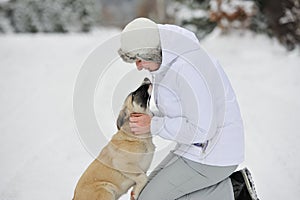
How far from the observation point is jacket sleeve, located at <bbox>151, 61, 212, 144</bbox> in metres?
2.46

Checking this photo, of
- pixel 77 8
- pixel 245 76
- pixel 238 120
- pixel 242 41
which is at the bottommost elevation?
pixel 77 8

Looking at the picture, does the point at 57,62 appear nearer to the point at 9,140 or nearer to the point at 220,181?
the point at 9,140

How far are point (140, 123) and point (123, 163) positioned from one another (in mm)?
368

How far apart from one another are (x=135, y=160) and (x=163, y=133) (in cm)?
48

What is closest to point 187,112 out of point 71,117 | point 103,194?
point 103,194

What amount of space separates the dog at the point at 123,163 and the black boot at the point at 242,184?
1.94ft

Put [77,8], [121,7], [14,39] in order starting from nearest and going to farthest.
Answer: [14,39] < [77,8] < [121,7]

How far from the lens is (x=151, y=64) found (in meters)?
2.61

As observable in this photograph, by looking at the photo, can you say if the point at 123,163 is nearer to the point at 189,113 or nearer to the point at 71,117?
the point at 189,113

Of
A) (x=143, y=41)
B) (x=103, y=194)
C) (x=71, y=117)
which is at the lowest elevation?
(x=71, y=117)

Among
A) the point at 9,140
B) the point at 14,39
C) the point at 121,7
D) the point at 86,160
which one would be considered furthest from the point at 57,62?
the point at 121,7

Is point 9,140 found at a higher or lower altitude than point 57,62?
higher

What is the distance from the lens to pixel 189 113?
252cm

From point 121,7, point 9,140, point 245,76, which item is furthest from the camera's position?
point 121,7
